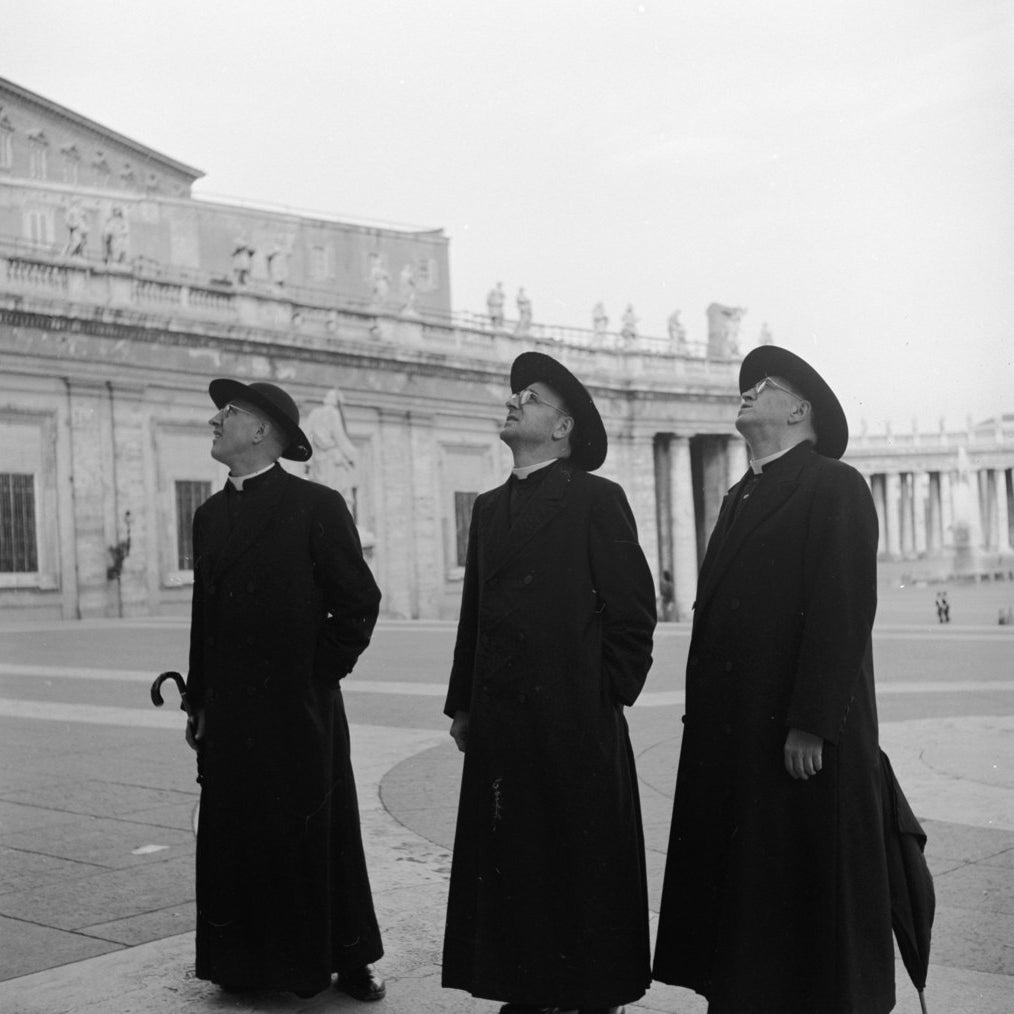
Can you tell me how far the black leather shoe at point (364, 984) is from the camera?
436 cm

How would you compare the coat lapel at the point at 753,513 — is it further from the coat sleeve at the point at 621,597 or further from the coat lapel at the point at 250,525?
the coat lapel at the point at 250,525

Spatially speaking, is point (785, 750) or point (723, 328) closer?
point (785, 750)

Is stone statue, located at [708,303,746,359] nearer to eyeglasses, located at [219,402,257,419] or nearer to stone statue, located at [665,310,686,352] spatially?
stone statue, located at [665,310,686,352]

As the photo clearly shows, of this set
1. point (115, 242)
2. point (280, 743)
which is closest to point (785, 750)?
point (280, 743)

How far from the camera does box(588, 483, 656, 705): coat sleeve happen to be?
4133mm

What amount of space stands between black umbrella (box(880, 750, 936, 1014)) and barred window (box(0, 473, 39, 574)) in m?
24.1

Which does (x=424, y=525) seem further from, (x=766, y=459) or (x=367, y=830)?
(x=766, y=459)

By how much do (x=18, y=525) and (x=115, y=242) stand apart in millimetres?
6870

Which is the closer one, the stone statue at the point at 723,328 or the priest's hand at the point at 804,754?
the priest's hand at the point at 804,754

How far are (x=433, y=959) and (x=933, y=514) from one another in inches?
3540

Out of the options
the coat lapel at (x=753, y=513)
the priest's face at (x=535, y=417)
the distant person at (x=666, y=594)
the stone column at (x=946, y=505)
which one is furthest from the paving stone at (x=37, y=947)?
the stone column at (x=946, y=505)

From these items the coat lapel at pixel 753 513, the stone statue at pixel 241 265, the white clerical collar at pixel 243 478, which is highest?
the stone statue at pixel 241 265

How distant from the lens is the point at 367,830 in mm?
6734

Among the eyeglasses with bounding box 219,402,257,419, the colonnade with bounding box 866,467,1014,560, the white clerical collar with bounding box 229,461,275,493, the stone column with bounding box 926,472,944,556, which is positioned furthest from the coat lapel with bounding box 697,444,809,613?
the stone column with bounding box 926,472,944,556
